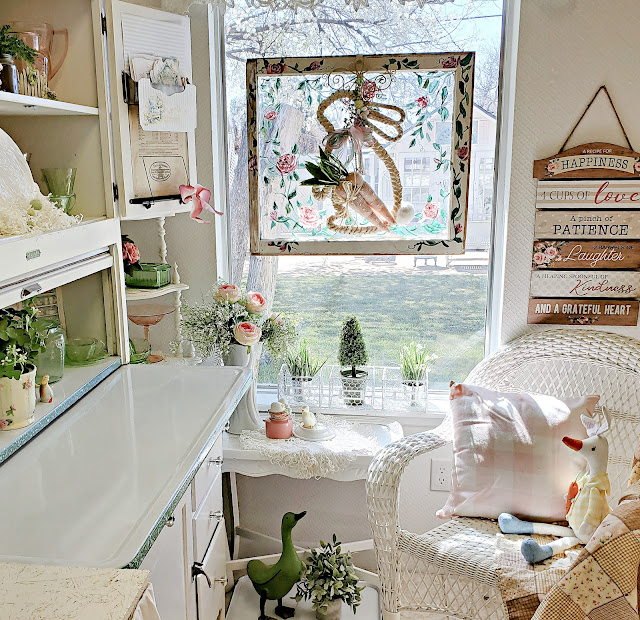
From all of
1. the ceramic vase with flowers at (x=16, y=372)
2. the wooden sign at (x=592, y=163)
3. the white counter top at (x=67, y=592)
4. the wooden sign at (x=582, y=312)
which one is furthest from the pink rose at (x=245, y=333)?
the white counter top at (x=67, y=592)

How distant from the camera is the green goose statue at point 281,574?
79.8 inches

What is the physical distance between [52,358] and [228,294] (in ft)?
2.05

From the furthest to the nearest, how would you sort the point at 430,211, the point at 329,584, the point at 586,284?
1. the point at 430,211
2. the point at 586,284
3. the point at 329,584

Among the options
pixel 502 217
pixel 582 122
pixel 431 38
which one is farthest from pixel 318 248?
pixel 582 122

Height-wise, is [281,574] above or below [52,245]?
below

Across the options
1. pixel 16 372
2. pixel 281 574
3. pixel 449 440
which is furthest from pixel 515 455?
pixel 16 372

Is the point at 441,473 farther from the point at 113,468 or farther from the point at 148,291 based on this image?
the point at 113,468

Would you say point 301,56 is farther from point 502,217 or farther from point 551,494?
point 551,494

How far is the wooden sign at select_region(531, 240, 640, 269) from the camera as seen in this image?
216 centimetres

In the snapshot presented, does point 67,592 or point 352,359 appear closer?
point 67,592

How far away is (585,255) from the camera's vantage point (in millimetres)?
2184

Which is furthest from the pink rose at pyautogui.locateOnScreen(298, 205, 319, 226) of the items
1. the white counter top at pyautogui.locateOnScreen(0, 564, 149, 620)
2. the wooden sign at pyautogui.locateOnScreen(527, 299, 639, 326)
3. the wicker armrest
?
the white counter top at pyautogui.locateOnScreen(0, 564, 149, 620)

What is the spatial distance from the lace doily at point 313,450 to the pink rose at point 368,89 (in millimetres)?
1131

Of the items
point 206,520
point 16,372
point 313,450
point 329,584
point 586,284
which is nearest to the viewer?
point 16,372
